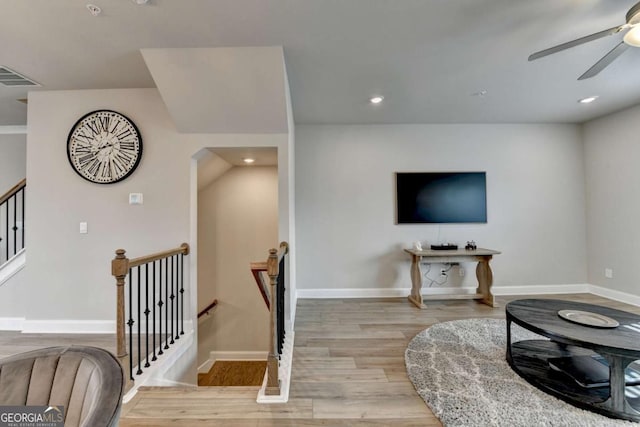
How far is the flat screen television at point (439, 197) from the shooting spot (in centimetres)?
431

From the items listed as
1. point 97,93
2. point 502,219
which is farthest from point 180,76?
point 502,219

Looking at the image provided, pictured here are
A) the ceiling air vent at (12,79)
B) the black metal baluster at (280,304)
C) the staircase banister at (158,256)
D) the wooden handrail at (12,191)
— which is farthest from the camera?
the wooden handrail at (12,191)

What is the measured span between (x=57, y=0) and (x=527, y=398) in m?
4.17

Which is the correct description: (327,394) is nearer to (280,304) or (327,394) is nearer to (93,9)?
(280,304)

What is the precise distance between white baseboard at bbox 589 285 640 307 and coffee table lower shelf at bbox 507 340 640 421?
7.46ft

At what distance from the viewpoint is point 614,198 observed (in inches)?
156

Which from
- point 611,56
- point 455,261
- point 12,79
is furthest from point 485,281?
point 12,79

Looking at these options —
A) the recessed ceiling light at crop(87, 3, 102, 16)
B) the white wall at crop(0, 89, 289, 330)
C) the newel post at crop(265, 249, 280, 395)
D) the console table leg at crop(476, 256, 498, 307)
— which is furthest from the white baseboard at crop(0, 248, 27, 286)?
the console table leg at crop(476, 256, 498, 307)

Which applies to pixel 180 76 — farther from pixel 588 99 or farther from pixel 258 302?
pixel 588 99

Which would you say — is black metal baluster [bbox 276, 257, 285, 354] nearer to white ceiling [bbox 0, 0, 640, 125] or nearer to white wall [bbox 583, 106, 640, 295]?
white ceiling [bbox 0, 0, 640, 125]

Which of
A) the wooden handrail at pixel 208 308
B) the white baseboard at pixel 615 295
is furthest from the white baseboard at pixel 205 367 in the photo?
the white baseboard at pixel 615 295

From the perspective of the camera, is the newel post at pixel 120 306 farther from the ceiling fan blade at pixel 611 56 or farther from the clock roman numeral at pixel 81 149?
the ceiling fan blade at pixel 611 56

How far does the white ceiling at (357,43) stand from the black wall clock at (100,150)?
400mm

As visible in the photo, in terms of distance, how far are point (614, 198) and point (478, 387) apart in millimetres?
3934
